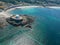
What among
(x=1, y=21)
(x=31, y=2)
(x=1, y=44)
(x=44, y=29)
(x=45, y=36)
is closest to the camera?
(x=1, y=44)

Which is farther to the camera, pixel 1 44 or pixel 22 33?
pixel 22 33

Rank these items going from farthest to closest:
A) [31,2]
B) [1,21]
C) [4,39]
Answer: [31,2] → [1,21] → [4,39]

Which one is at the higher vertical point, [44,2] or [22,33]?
[22,33]

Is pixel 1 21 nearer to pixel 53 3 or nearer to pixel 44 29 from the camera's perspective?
pixel 44 29

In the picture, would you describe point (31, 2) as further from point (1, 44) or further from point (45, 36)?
point (1, 44)

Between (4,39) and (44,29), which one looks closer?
(4,39)

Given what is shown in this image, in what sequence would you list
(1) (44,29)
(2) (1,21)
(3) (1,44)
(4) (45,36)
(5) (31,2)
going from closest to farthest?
1. (3) (1,44)
2. (4) (45,36)
3. (1) (44,29)
4. (2) (1,21)
5. (5) (31,2)

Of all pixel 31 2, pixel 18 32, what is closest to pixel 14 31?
pixel 18 32

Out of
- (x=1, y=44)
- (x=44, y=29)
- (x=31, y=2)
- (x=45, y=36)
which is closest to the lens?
(x=1, y=44)

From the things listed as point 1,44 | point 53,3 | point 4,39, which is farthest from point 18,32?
point 53,3
